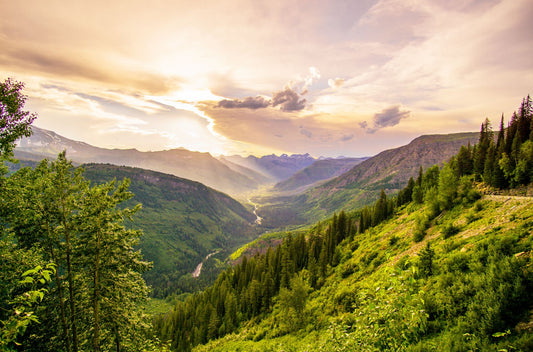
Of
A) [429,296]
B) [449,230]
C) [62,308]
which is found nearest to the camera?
[62,308]

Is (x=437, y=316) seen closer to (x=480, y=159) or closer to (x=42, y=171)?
(x=42, y=171)

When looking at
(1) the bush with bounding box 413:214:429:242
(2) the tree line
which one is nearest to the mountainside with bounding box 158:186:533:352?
(1) the bush with bounding box 413:214:429:242

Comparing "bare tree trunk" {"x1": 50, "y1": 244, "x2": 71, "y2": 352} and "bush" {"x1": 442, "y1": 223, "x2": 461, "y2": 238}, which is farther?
"bush" {"x1": 442, "y1": 223, "x2": 461, "y2": 238}

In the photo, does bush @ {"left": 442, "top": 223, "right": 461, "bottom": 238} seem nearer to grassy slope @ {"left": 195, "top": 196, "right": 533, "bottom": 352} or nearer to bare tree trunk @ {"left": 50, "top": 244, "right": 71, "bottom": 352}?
grassy slope @ {"left": 195, "top": 196, "right": 533, "bottom": 352}

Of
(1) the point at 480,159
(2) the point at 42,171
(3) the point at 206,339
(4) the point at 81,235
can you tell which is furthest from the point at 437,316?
(3) the point at 206,339

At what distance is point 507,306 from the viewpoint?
32.7ft

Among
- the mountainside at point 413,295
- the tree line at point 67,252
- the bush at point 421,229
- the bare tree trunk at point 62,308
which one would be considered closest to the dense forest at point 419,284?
the mountainside at point 413,295

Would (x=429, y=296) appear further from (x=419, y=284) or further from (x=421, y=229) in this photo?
(x=421, y=229)

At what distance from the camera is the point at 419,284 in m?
17.7

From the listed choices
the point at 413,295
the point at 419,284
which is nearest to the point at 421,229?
the point at 419,284

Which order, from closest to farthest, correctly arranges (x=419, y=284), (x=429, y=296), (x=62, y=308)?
(x=62, y=308) → (x=429, y=296) → (x=419, y=284)

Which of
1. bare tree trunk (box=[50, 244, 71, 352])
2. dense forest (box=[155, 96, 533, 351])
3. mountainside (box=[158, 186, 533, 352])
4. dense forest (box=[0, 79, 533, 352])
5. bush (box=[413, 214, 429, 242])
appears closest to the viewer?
dense forest (box=[0, 79, 533, 352])

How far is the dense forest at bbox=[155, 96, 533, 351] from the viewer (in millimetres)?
9164

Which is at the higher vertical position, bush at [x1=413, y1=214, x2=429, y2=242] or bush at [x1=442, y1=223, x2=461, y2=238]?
bush at [x1=442, y1=223, x2=461, y2=238]
